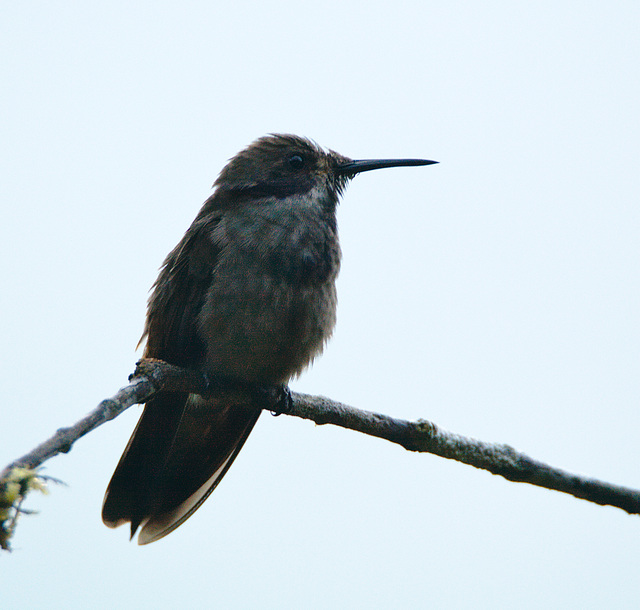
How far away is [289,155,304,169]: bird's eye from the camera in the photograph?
4496 mm

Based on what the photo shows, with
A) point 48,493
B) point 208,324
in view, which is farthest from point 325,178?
point 48,493

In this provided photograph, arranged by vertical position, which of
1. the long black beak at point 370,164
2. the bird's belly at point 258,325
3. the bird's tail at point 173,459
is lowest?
the bird's tail at point 173,459

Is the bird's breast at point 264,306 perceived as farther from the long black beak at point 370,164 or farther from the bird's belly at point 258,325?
the long black beak at point 370,164

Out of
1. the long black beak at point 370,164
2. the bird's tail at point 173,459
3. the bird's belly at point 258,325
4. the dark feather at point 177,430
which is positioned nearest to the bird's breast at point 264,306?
the bird's belly at point 258,325

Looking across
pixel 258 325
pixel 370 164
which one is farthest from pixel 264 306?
pixel 370 164

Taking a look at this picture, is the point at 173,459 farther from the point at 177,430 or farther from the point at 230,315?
the point at 230,315

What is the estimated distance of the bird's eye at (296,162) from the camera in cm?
450

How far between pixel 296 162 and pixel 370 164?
62 cm

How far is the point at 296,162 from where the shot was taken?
4.51 m

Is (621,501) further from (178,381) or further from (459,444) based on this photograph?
(178,381)

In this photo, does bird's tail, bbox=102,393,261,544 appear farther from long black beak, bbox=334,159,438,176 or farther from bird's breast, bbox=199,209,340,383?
long black beak, bbox=334,159,438,176

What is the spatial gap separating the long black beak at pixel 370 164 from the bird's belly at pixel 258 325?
1.23 m

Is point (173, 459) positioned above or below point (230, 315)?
below

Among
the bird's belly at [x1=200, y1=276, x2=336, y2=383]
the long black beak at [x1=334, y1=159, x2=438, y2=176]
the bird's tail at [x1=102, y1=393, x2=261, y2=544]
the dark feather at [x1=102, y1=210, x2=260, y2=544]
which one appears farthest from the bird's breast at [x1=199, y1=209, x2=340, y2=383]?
the long black beak at [x1=334, y1=159, x2=438, y2=176]
